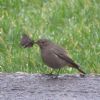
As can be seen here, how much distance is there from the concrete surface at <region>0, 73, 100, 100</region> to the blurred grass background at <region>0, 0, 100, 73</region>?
0.87 m

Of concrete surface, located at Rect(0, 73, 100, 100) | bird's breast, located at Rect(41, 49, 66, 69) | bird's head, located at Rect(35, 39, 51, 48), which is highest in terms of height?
bird's head, located at Rect(35, 39, 51, 48)

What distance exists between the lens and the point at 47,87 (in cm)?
689

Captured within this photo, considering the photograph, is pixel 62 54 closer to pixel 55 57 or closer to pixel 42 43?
pixel 55 57

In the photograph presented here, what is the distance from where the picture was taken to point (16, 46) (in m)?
9.05

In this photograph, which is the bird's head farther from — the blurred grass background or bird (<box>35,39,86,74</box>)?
the blurred grass background

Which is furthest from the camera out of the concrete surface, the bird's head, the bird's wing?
the bird's head

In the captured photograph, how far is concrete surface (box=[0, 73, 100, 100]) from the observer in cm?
656

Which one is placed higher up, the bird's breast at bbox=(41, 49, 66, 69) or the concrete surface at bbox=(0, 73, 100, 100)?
the bird's breast at bbox=(41, 49, 66, 69)

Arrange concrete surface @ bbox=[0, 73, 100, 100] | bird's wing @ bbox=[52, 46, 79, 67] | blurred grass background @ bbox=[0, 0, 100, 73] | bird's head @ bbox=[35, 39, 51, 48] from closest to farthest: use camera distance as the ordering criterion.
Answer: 1. concrete surface @ bbox=[0, 73, 100, 100]
2. bird's wing @ bbox=[52, 46, 79, 67]
3. bird's head @ bbox=[35, 39, 51, 48]
4. blurred grass background @ bbox=[0, 0, 100, 73]

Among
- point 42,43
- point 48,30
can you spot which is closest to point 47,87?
point 42,43

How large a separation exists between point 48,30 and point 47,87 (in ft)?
9.06

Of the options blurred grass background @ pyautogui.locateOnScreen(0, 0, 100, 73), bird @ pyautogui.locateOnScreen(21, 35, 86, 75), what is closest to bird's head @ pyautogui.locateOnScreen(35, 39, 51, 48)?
bird @ pyautogui.locateOnScreen(21, 35, 86, 75)

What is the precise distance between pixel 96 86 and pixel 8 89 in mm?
852

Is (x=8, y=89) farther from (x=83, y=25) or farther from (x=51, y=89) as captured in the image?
(x=83, y=25)
